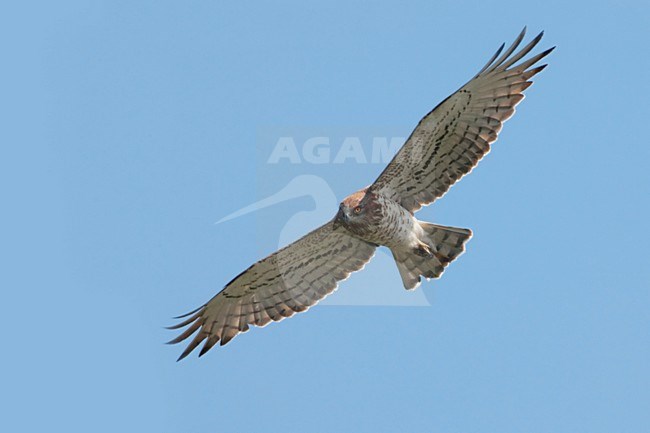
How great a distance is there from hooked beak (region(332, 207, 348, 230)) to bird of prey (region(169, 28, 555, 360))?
12 mm

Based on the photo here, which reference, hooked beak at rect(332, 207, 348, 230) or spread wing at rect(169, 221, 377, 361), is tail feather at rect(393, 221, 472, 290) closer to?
spread wing at rect(169, 221, 377, 361)

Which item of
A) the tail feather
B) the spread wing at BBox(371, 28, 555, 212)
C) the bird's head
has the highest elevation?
the spread wing at BBox(371, 28, 555, 212)

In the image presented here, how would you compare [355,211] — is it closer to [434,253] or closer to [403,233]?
[403,233]

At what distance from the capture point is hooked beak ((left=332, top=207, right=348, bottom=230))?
14828 millimetres

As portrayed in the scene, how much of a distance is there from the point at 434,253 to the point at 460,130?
1.64 m

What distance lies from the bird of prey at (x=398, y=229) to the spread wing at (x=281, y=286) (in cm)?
1

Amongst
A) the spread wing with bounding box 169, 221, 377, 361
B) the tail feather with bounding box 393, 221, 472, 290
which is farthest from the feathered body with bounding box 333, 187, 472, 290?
the spread wing with bounding box 169, 221, 377, 361

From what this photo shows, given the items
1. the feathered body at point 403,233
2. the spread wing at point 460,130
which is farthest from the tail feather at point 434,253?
the spread wing at point 460,130

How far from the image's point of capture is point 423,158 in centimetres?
1498

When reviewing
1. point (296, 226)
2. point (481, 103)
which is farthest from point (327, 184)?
point (481, 103)

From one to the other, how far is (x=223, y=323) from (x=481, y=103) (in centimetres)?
426

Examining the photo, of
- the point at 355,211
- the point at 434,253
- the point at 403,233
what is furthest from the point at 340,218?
the point at 434,253

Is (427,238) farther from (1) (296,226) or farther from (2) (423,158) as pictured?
(1) (296,226)

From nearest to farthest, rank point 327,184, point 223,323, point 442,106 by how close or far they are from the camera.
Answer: point 442,106 → point 223,323 → point 327,184
